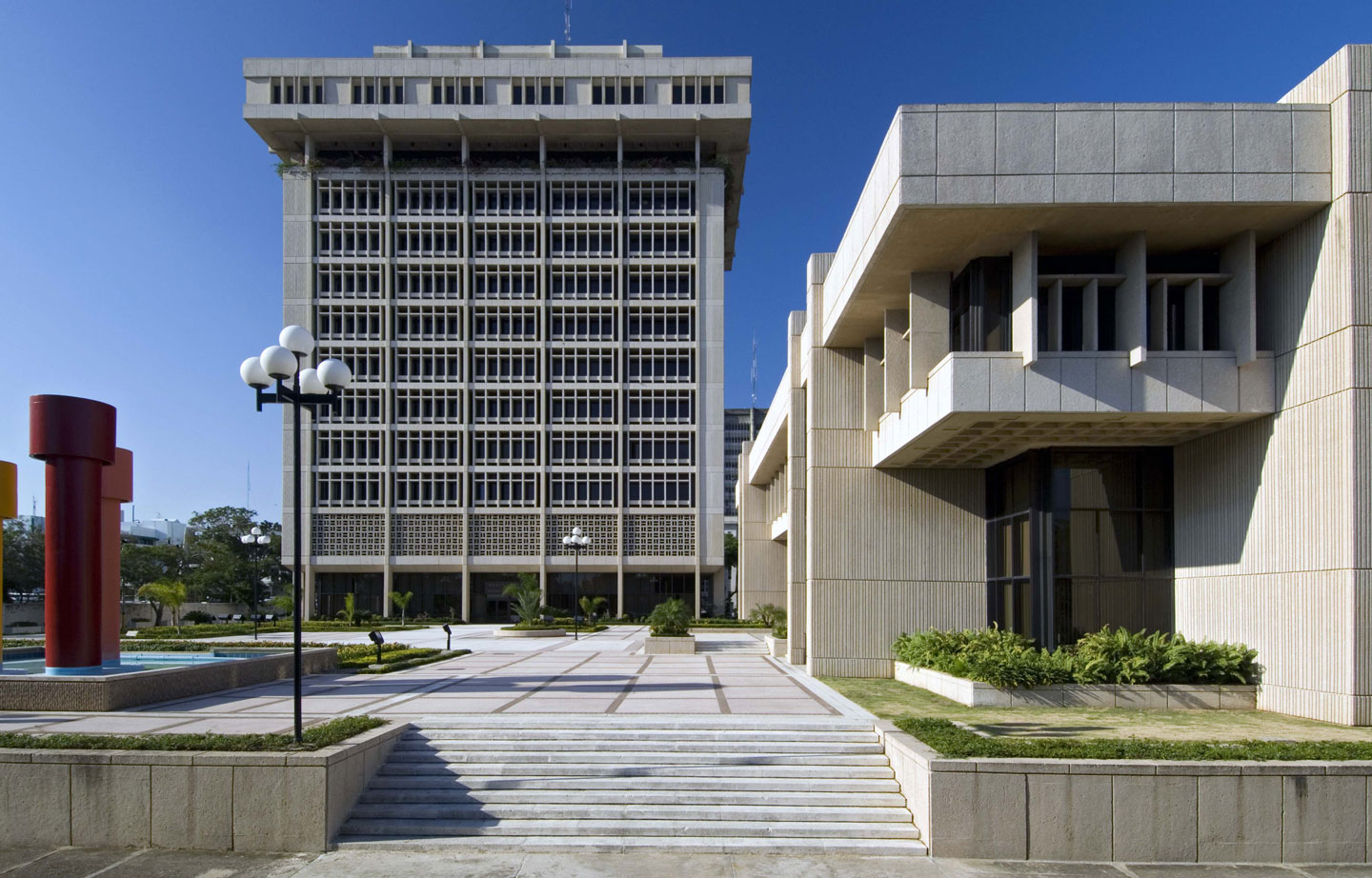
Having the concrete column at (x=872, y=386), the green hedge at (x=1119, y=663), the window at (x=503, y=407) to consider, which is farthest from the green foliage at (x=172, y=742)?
the window at (x=503, y=407)

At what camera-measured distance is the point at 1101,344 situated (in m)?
16.7

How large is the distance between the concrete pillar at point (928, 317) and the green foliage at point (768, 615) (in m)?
15.8

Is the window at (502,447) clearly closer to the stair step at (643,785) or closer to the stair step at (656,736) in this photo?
the stair step at (656,736)

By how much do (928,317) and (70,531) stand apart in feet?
55.9

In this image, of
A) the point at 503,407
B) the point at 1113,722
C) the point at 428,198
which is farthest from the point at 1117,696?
the point at 428,198

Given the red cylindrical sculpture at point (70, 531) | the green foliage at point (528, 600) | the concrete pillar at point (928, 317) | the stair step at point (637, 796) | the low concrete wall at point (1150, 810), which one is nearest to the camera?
the low concrete wall at point (1150, 810)

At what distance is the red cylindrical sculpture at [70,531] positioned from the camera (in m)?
17.3

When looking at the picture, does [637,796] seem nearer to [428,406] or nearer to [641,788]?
[641,788]

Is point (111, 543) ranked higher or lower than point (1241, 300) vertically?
lower

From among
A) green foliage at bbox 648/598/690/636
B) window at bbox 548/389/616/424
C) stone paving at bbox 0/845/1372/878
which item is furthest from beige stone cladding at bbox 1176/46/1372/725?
window at bbox 548/389/616/424

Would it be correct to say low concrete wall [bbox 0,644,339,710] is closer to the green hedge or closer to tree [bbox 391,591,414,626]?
the green hedge

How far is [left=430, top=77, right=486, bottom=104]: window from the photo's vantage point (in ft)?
201

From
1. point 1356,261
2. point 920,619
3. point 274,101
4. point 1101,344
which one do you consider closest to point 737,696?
point 920,619

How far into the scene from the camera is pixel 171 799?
10.8 m
